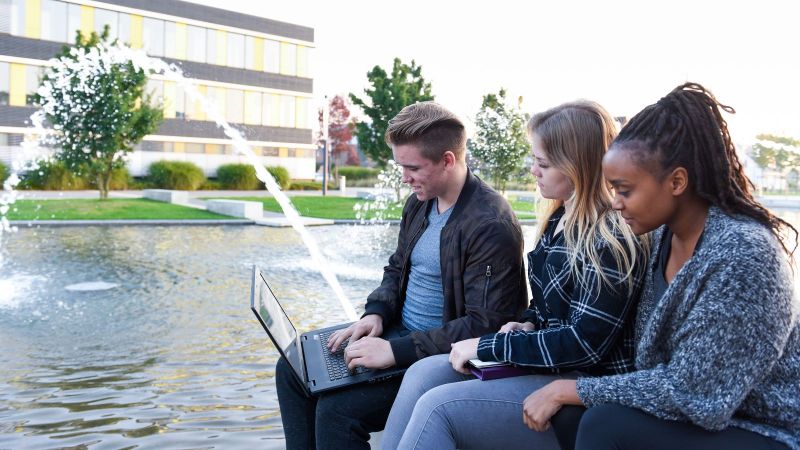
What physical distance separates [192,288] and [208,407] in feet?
A: 16.7

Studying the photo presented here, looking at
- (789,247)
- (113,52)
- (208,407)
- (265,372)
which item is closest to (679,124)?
(789,247)

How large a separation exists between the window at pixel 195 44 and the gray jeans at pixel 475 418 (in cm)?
4593

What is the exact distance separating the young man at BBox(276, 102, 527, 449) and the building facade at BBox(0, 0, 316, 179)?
113 feet

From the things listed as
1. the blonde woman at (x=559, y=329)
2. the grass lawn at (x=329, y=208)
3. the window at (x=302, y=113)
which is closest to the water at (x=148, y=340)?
the blonde woman at (x=559, y=329)

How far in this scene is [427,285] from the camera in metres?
3.47

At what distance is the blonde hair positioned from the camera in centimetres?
254

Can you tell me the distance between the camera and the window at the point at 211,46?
154 ft

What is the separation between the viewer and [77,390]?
17.7ft

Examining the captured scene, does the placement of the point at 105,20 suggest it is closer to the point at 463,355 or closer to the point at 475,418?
the point at 463,355

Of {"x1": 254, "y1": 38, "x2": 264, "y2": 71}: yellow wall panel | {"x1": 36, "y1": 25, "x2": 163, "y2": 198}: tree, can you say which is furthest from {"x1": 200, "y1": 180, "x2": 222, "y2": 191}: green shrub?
{"x1": 36, "y1": 25, "x2": 163, "y2": 198}: tree

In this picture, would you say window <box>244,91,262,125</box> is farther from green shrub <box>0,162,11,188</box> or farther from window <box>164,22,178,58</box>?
green shrub <box>0,162,11,188</box>

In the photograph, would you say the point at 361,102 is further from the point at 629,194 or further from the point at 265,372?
the point at 629,194

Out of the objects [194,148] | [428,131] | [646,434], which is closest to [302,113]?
[194,148]

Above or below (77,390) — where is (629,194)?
above
